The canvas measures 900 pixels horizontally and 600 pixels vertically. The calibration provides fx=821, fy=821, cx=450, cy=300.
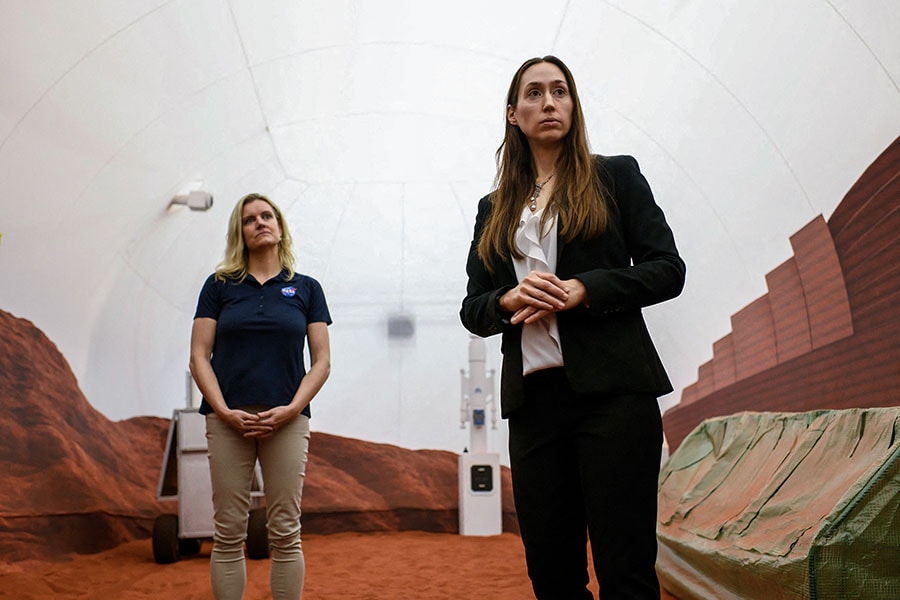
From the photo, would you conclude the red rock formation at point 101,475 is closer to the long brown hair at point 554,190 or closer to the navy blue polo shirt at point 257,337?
the navy blue polo shirt at point 257,337

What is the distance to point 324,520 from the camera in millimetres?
7301

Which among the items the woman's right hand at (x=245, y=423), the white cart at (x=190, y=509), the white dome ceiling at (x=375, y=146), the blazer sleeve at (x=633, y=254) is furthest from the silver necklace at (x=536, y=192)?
the white cart at (x=190, y=509)

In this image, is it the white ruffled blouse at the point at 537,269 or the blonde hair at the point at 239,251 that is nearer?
the white ruffled blouse at the point at 537,269

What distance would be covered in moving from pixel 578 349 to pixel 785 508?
5.62ft

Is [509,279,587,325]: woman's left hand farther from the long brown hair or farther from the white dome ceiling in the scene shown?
the white dome ceiling

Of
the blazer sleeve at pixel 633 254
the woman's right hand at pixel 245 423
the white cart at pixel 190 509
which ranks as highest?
the blazer sleeve at pixel 633 254

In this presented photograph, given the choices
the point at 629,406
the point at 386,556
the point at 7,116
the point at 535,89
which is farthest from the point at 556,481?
the point at 386,556

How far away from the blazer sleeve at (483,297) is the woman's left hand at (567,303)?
5cm

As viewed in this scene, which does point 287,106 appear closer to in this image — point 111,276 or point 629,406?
point 111,276

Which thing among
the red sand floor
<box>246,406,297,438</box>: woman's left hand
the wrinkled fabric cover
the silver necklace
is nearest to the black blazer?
the silver necklace

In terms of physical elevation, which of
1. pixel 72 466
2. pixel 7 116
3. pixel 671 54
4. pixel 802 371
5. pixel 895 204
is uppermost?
pixel 671 54

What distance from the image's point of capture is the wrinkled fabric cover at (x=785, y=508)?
1.95 metres

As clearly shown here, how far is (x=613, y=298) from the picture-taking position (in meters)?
1.31

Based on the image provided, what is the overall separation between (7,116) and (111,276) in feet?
6.30
